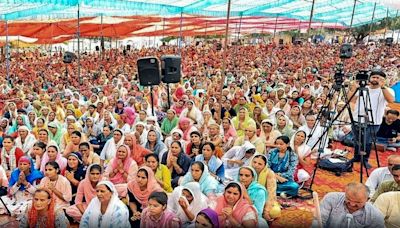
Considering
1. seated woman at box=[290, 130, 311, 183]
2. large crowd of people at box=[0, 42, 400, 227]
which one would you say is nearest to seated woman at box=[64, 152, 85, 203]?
large crowd of people at box=[0, 42, 400, 227]

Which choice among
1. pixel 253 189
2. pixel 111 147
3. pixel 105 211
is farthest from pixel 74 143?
pixel 253 189

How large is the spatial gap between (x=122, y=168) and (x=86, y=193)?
70 cm

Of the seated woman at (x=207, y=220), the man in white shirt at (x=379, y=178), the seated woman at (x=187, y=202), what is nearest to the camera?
the seated woman at (x=207, y=220)

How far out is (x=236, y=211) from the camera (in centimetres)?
311

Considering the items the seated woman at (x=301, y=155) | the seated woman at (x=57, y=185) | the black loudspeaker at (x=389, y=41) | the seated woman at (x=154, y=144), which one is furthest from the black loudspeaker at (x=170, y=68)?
the black loudspeaker at (x=389, y=41)

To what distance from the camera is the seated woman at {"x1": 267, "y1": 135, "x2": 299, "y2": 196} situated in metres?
4.33

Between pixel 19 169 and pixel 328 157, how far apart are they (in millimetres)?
3800

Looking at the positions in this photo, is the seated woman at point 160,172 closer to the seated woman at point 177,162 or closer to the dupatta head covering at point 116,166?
the seated woman at point 177,162

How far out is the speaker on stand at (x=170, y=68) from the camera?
6164mm

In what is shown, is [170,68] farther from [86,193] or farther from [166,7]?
[86,193]

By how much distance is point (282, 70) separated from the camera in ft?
43.8

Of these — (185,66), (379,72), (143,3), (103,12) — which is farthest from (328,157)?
(185,66)

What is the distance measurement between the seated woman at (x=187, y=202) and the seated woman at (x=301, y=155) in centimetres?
144

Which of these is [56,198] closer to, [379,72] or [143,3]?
[379,72]
